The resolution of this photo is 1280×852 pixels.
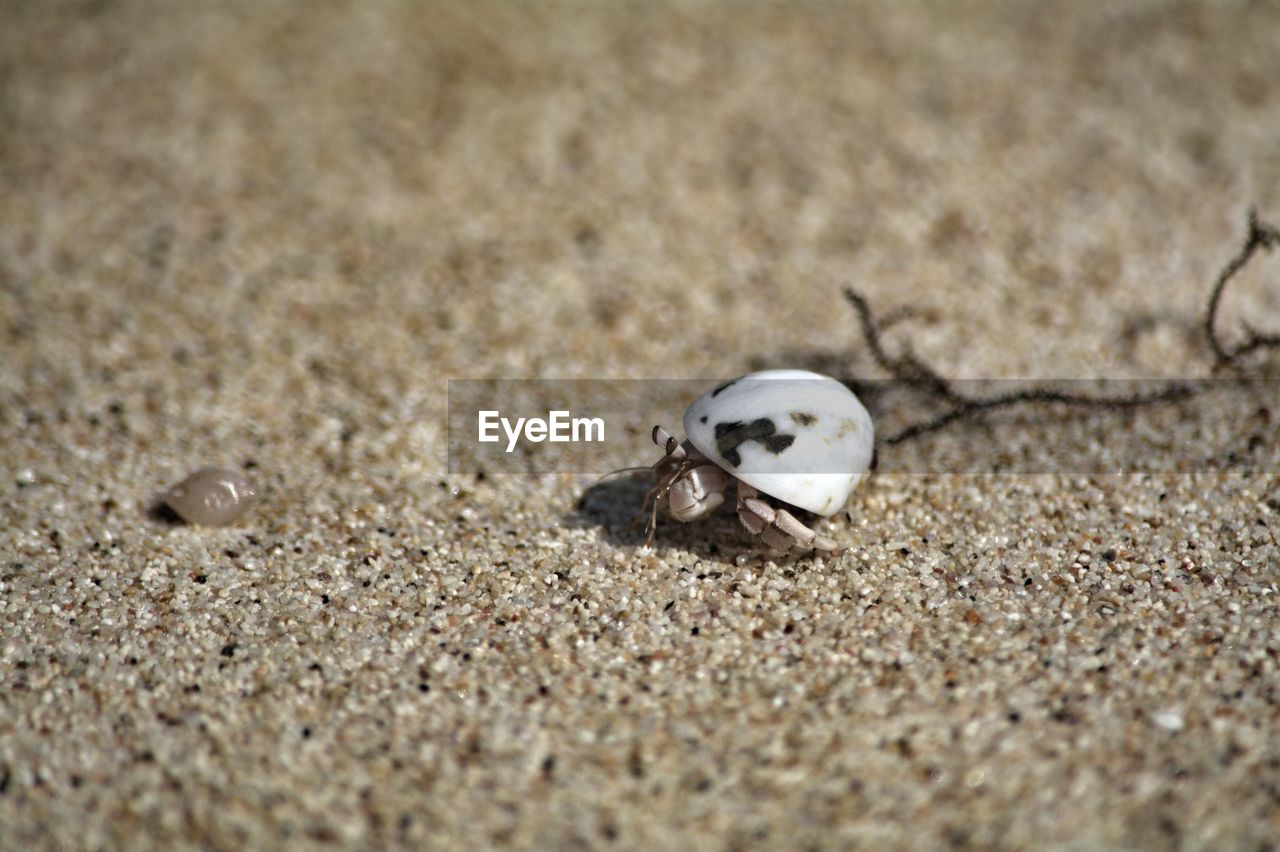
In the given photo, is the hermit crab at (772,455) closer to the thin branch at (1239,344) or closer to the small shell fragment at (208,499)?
the small shell fragment at (208,499)

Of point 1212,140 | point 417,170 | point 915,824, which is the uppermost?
point 1212,140

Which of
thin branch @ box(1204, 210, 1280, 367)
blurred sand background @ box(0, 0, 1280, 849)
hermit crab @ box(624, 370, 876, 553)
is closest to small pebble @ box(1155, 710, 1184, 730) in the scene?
blurred sand background @ box(0, 0, 1280, 849)

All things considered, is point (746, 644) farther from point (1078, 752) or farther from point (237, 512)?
point (237, 512)

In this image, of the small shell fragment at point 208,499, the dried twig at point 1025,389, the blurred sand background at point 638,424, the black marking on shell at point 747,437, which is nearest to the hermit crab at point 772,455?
the black marking on shell at point 747,437

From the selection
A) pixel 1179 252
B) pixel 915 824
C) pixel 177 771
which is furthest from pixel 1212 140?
pixel 177 771

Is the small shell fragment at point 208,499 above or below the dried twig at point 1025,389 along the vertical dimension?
below

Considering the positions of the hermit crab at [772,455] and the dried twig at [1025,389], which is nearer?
the hermit crab at [772,455]

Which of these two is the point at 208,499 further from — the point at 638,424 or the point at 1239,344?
the point at 1239,344
